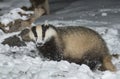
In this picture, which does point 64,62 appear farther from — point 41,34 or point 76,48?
point 41,34

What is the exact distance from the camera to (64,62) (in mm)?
6805

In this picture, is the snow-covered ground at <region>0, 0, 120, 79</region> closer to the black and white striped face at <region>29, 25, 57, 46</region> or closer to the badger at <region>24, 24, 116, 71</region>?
the badger at <region>24, 24, 116, 71</region>

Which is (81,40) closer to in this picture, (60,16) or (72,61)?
(72,61)

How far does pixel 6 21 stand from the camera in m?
11.8

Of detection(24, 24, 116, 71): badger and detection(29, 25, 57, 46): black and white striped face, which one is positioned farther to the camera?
detection(24, 24, 116, 71): badger

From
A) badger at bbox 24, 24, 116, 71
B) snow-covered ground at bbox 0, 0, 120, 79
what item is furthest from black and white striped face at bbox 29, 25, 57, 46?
snow-covered ground at bbox 0, 0, 120, 79

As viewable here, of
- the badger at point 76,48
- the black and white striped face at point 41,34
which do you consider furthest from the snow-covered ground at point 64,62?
the black and white striped face at point 41,34

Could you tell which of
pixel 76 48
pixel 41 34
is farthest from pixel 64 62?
pixel 41 34

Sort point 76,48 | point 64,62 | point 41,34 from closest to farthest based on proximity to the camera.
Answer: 1. point 41,34
2. point 64,62
3. point 76,48

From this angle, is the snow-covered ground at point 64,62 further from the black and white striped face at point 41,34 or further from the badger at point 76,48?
the black and white striped face at point 41,34

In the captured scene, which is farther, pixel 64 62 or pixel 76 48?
pixel 76 48

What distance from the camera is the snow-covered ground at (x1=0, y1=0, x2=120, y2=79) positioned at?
641cm

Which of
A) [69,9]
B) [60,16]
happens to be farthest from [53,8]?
[60,16]

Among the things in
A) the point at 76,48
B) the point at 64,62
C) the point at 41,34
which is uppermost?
the point at 41,34
